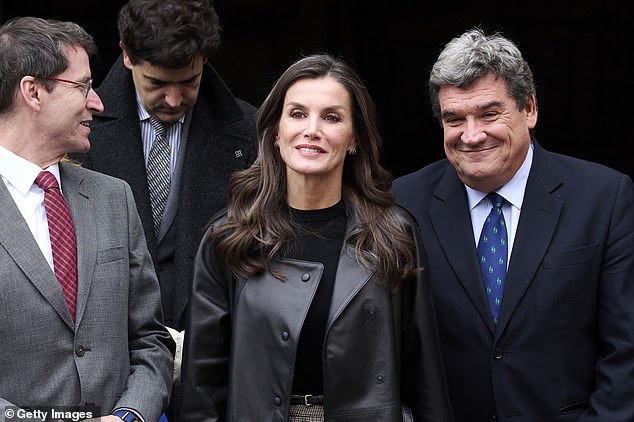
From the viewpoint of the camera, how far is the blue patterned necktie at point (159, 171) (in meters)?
3.69

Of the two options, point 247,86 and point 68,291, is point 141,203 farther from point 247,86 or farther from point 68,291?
point 247,86

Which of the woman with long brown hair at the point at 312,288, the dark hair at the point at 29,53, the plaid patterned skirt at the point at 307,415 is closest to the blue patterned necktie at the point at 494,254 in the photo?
the woman with long brown hair at the point at 312,288

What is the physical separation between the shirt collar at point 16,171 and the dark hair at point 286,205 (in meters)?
0.49

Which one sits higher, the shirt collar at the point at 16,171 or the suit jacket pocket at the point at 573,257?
the shirt collar at the point at 16,171

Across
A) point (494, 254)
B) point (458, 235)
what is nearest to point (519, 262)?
point (494, 254)

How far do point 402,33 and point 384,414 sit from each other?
2.90 m

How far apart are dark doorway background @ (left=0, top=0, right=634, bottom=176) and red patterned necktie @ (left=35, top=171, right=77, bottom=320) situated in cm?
253

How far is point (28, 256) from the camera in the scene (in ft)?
9.07

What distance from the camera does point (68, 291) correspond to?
283cm

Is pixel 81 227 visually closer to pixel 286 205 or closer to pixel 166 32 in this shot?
pixel 286 205

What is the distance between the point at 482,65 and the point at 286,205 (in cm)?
68

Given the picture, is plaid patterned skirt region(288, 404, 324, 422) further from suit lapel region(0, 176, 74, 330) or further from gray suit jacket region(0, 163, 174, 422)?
suit lapel region(0, 176, 74, 330)

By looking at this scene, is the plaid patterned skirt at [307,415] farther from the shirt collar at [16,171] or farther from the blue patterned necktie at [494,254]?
the shirt collar at [16,171]

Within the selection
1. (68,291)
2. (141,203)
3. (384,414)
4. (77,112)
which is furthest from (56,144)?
(384,414)
